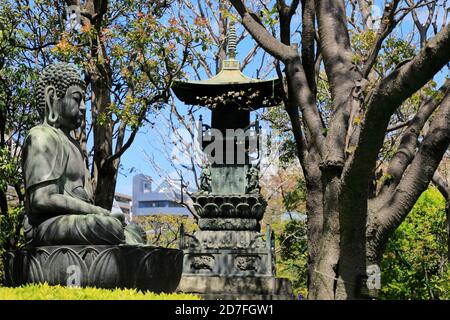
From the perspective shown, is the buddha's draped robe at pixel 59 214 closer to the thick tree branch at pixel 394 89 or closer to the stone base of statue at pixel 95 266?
the stone base of statue at pixel 95 266

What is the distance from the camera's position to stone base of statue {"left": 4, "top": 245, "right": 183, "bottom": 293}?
534 centimetres

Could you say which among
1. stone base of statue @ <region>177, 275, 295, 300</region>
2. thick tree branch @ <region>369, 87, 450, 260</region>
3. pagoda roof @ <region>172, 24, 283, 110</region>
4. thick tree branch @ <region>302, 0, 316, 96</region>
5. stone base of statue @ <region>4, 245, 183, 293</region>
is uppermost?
pagoda roof @ <region>172, 24, 283, 110</region>

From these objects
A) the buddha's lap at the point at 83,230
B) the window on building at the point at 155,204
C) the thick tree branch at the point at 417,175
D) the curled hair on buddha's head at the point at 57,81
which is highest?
the window on building at the point at 155,204

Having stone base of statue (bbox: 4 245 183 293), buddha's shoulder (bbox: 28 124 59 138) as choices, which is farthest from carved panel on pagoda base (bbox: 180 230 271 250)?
stone base of statue (bbox: 4 245 183 293)

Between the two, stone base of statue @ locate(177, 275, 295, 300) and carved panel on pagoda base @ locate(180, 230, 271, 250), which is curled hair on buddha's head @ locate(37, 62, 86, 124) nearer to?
stone base of statue @ locate(177, 275, 295, 300)

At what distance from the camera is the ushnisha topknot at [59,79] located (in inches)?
244

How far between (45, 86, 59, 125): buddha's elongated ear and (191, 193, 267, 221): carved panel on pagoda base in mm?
7814

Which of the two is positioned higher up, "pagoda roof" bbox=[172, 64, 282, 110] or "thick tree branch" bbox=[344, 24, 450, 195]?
"pagoda roof" bbox=[172, 64, 282, 110]

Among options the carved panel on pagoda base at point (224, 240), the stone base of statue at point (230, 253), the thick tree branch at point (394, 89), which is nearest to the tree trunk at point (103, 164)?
the stone base of statue at point (230, 253)

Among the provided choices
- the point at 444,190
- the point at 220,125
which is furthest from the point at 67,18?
the point at 444,190

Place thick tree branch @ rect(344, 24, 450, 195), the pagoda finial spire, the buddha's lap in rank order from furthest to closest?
the pagoda finial spire, the buddha's lap, thick tree branch @ rect(344, 24, 450, 195)

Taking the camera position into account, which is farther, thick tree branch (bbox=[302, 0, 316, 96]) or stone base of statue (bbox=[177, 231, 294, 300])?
stone base of statue (bbox=[177, 231, 294, 300])
